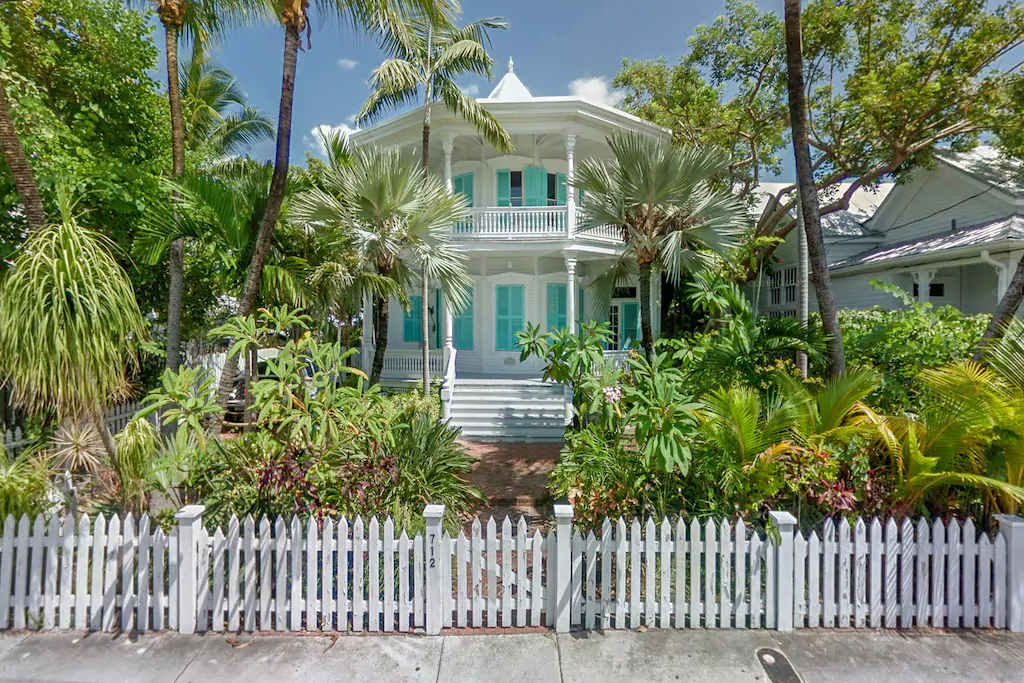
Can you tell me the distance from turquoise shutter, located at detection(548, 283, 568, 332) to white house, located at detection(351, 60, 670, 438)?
0.03 m

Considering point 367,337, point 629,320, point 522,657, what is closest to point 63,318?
point 522,657

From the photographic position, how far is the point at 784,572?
11.2 ft

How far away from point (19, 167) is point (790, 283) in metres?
18.4

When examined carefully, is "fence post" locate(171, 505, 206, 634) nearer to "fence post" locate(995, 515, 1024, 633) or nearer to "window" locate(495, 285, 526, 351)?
"fence post" locate(995, 515, 1024, 633)

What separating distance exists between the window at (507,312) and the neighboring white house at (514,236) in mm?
29

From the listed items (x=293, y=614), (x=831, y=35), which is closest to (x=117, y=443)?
(x=293, y=614)

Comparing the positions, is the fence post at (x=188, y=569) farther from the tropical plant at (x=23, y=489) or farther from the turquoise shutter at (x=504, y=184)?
the turquoise shutter at (x=504, y=184)

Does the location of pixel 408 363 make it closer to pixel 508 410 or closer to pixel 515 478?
pixel 508 410

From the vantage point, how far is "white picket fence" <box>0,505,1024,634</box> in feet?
11.1

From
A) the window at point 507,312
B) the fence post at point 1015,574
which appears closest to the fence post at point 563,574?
the fence post at point 1015,574

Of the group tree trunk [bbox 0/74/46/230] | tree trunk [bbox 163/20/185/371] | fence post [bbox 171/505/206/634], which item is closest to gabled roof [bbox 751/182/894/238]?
tree trunk [bbox 163/20/185/371]

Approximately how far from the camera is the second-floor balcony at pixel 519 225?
11602 millimetres

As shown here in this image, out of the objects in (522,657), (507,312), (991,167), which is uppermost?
(991,167)

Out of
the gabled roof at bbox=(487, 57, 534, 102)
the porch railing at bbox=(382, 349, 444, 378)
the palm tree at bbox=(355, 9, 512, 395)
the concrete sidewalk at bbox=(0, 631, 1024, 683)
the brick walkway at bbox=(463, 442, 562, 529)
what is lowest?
the concrete sidewalk at bbox=(0, 631, 1024, 683)
